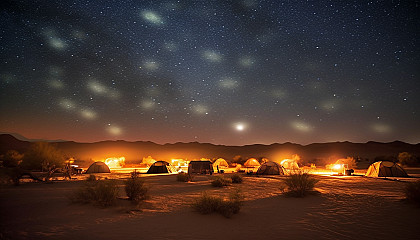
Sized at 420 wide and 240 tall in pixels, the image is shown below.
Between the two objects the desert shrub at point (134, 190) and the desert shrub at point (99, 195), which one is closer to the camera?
the desert shrub at point (99, 195)

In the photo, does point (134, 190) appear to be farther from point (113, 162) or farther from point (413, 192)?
point (113, 162)

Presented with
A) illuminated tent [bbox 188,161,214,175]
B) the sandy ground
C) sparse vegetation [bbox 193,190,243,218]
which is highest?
illuminated tent [bbox 188,161,214,175]

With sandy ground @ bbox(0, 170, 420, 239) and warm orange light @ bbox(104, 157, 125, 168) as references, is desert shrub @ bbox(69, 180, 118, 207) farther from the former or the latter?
warm orange light @ bbox(104, 157, 125, 168)

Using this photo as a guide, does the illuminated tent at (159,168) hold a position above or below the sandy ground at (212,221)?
above

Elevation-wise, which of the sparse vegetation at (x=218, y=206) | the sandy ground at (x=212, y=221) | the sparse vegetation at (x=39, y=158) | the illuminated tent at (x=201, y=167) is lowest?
the sandy ground at (x=212, y=221)

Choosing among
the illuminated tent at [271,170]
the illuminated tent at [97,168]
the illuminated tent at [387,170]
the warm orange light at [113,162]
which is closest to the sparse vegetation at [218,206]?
the illuminated tent at [271,170]

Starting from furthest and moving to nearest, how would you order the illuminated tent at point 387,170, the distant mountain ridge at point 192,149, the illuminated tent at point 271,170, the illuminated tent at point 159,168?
1. the distant mountain ridge at point 192,149
2. the illuminated tent at point 159,168
3. the illuminated tent at point 271,170
4. the illuminated tent at point 387,170

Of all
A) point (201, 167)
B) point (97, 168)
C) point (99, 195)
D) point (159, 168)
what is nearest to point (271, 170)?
point (201, 167)

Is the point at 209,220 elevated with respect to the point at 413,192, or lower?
lower

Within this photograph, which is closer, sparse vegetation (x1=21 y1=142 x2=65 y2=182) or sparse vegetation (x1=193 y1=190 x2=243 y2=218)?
sparse vegetation (x1=193 y1=190 x2=243 y2=218)

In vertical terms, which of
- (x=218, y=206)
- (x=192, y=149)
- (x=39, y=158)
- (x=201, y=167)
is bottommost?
(x=218, y=206)

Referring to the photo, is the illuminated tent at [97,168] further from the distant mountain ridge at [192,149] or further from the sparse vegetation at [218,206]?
the distant mountain ridge at [192,149]

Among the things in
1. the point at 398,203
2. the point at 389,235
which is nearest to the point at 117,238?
the point at 389,235

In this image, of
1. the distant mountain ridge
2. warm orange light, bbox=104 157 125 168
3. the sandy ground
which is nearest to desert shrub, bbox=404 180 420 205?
the sandy ground
